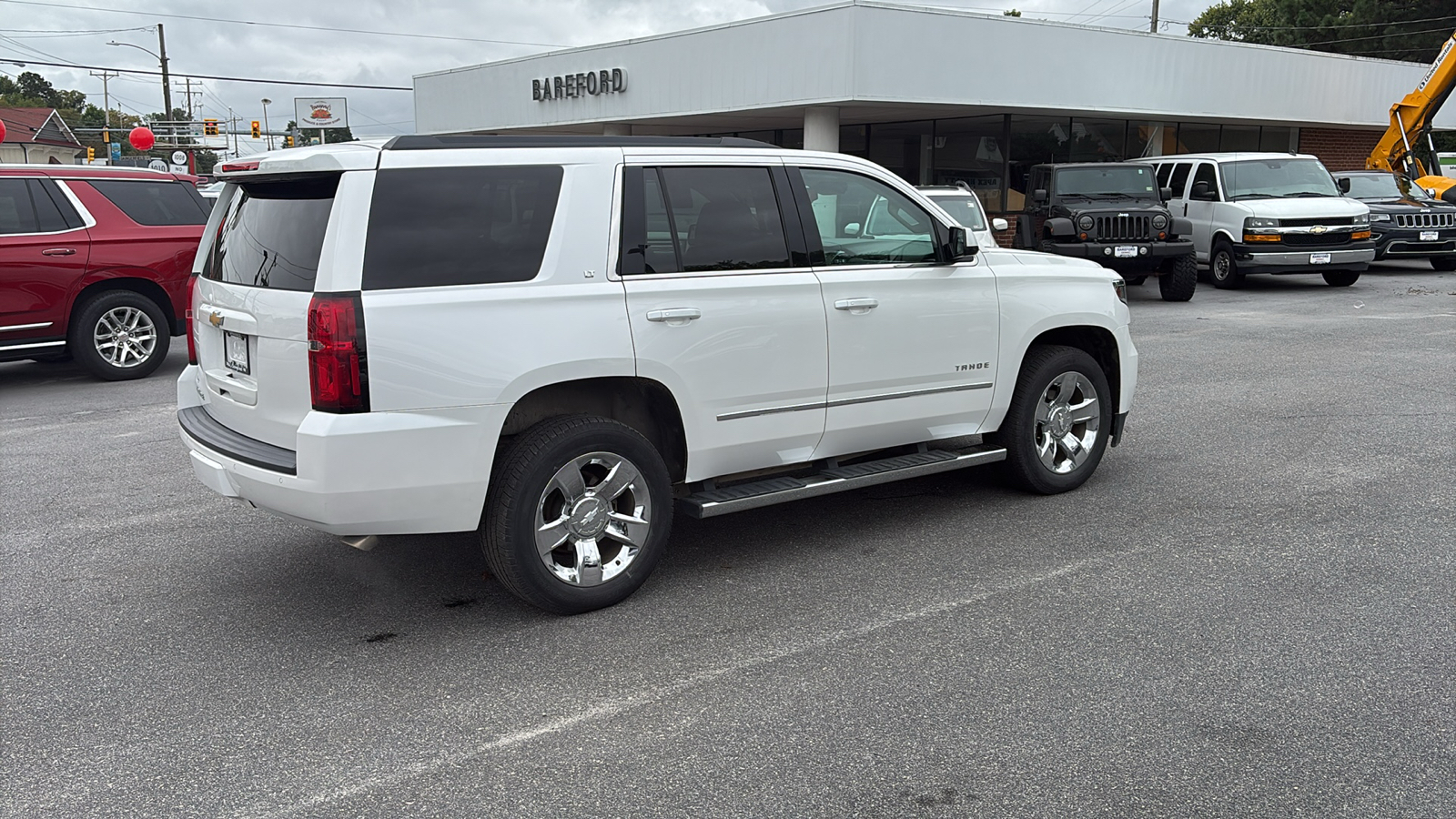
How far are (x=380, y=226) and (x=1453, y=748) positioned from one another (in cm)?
392

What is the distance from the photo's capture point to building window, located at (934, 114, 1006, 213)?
77.3ft

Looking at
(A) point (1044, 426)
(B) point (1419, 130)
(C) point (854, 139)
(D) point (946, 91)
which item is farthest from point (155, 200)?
(B) point (1419, 130)

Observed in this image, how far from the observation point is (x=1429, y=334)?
41.6 feet

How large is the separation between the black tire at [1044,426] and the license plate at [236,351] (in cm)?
374

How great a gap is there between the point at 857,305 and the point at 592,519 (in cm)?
161

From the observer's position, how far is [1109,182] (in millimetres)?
16891

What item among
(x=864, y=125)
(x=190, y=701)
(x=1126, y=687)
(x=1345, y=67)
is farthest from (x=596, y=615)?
(x=1345, y=67)

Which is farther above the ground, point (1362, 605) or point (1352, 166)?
point (1352, 166)

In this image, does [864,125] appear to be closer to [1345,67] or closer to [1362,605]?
[1345,67]

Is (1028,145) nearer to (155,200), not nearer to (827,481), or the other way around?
(155,200)

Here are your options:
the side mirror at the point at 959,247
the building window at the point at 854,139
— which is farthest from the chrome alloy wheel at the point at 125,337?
the building window at the point at 854,139

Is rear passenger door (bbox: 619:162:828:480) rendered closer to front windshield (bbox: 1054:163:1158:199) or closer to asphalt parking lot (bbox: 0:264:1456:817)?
asphalt parking lot (bbox: 0:264:1456:817)

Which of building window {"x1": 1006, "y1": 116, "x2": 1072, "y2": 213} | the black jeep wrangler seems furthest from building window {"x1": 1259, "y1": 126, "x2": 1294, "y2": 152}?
the black jeep wrangler

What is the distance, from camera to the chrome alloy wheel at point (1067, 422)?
246 inches
